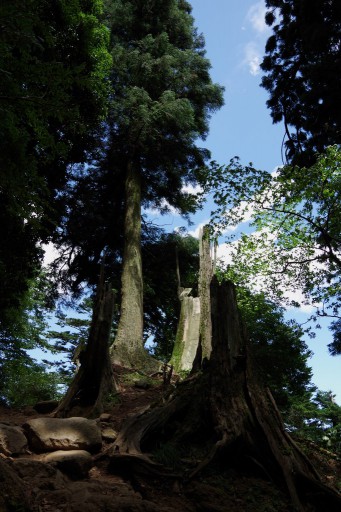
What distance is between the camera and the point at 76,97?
37.5 feet

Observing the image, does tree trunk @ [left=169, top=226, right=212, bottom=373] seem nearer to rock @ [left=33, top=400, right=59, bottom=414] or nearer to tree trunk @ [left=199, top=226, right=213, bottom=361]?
tree trunk @ [left=199, top=226, right=213, bottom=361]

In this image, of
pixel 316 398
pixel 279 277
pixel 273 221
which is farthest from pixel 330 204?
pixel 316 398

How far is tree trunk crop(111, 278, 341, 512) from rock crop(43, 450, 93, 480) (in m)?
0.30

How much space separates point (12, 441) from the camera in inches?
167

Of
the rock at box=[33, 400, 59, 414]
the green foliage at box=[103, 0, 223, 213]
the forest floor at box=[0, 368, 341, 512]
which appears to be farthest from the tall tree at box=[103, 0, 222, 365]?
the forest floor at box=[0, 368, 341, 512]

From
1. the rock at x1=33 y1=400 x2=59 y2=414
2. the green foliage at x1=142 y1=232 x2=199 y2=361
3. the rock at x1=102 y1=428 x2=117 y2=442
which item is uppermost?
the green foliage at x1=142 y1=232 x2=199 y2=361

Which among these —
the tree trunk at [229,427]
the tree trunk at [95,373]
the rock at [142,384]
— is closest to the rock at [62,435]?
the tree trunk at [229,427]

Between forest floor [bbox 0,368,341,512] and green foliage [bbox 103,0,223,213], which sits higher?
green foliage [bbox 103,0,223,213]

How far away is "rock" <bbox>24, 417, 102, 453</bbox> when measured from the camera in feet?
14.1

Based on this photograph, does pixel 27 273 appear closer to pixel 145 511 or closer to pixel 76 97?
pixel 76 97

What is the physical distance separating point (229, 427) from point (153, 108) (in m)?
10.9

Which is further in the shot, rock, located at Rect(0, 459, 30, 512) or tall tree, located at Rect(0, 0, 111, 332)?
tall tree, located at Rect(0, 0, 111, 332)

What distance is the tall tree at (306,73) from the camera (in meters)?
8.13

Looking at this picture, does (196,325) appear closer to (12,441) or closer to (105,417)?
(105,417)
